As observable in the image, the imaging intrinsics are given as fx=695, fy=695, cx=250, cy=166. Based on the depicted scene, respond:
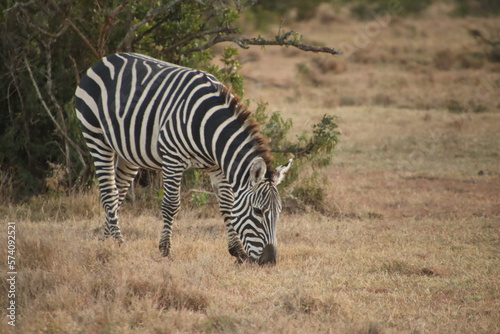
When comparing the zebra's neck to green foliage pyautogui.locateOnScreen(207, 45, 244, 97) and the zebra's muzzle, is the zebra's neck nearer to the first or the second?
the zebra's muzzle

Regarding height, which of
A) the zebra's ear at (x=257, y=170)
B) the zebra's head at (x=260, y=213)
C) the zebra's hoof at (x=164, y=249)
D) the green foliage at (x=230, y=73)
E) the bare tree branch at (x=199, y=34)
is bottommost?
the zebra's hoof at (x=164, y=249)

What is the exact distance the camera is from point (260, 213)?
248 inches

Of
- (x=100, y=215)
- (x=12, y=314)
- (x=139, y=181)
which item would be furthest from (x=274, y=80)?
(x=12, y=314)

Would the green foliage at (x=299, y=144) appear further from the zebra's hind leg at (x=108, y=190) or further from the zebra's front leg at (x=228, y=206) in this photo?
the zebra's hind leg at (x=108, y=190)

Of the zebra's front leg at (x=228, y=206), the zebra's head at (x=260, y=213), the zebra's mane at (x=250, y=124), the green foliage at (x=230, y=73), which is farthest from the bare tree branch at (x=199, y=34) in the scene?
the zebra's head at (x=260, y=213)

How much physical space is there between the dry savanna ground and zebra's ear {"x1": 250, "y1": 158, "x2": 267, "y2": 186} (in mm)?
808

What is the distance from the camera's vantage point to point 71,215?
8.66 meters

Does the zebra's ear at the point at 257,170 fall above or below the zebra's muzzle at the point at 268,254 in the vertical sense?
above

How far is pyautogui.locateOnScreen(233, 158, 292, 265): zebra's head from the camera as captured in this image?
246 inches

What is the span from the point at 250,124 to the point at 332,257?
5.56 feet

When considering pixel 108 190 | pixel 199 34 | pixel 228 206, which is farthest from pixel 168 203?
pixel 199 34

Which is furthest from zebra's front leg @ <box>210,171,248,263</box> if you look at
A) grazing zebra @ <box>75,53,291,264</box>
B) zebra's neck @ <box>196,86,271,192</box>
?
zebra's neck @ <box>196,86,271,192</box>

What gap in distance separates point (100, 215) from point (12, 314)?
3.75 meters

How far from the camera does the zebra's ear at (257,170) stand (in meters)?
6.16
